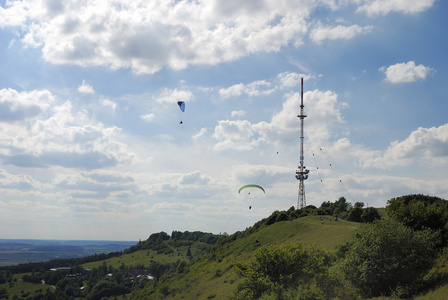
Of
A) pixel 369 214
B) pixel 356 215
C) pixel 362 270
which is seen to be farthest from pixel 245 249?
→ pixel 362 270

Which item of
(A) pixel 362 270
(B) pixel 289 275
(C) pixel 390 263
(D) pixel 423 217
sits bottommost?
(B) pixel 289 275

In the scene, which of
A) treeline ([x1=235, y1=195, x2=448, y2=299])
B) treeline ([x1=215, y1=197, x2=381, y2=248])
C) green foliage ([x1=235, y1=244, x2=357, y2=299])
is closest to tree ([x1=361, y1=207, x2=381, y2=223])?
treeline ([x1=215, y1=197, x2=381, y2=248])

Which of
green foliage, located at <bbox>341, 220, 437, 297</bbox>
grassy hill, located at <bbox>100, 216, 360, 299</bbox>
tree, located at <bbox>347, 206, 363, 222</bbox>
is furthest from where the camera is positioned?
tree, located at <bbox>347, 206, 363, 222</bbox>

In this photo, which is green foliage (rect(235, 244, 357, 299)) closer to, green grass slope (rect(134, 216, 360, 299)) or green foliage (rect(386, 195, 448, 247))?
green foliage (rect(386, 195, 448, 247))

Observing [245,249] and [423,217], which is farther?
[245,249]

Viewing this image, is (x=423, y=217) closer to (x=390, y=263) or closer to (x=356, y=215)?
(x=390, y=263)

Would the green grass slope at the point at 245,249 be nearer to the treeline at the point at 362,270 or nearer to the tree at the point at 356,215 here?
the tree at the point at 356,215

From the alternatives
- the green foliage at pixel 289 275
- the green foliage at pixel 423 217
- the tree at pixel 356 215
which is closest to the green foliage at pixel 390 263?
the green foliage at pixel 289 275
